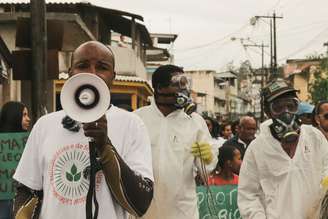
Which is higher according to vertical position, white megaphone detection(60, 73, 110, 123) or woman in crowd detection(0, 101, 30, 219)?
white megaphone detection(60, 73, 110, 123)

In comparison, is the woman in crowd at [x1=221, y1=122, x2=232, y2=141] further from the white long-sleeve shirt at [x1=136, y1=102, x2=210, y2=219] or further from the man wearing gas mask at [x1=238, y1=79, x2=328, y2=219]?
the man wearing gas mask at [x1=238, y1=79, x2=328, y2=219]

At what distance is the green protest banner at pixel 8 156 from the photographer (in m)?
6.77

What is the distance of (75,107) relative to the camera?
114 inches

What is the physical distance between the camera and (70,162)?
3076 mm

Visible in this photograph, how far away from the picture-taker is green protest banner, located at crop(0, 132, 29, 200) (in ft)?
22.2

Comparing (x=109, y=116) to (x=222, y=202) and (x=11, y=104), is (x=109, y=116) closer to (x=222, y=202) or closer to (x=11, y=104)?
(x=11, y=104)

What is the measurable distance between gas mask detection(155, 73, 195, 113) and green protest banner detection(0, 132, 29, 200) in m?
1.60

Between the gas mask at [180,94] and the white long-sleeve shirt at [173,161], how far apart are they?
0.24 feet

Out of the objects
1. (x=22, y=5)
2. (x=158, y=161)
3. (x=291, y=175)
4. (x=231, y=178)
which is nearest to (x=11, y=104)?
(x=158, y=161)

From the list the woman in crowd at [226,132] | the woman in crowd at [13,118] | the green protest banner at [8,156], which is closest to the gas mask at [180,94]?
the green protest banner at [8,156]

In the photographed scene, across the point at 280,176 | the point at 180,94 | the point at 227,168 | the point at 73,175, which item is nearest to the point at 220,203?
the point at 227,168

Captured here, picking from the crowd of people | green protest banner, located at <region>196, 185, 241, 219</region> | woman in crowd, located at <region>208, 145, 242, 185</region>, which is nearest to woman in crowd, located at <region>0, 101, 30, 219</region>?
the crowd of people

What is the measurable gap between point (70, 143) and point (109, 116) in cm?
21

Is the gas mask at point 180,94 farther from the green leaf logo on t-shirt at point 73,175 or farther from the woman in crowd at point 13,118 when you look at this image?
the green leaf logo on t-shirt at point 73,175
